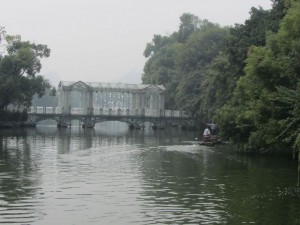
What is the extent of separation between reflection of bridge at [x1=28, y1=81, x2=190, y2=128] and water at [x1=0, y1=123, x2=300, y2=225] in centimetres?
4706

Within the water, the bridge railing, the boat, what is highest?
the bridge railing

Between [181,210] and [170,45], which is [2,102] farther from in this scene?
[181,210]

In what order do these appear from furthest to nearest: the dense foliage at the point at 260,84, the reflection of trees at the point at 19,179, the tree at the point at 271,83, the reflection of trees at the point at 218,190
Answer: the tree at the point at 271,83
the dense foliage at the point at 260,84
the reflection of trees at the point at 19,179
the reflection of trees at the point at 218,190

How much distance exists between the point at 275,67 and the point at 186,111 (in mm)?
49798

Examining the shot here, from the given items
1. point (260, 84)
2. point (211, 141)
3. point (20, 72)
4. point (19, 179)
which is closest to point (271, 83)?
point (260, 84)

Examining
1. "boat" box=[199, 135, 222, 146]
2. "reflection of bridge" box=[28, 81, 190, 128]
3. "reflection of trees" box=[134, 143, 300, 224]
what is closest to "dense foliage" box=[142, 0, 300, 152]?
"reflection of trees" box=[134, 143, 300, 224]

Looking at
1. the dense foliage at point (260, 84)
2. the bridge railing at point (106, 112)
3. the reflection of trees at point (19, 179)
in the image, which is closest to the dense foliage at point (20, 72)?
the bridge railing at point (106, 112)

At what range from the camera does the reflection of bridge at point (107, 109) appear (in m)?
78.1

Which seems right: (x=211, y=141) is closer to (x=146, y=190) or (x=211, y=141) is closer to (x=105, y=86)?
(x=146, y=190)

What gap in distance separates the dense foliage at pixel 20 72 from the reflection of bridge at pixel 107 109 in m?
4.04

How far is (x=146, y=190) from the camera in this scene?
1891 cm

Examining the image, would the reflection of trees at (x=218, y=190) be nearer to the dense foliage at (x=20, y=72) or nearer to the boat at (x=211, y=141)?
the boat at (x=211, y=141)

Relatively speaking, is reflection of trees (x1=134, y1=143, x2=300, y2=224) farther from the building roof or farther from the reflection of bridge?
the building roof

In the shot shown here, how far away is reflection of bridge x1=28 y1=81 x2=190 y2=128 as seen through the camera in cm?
7812
